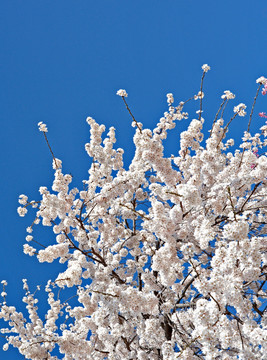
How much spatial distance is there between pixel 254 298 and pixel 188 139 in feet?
10.4

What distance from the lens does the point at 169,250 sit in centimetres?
452

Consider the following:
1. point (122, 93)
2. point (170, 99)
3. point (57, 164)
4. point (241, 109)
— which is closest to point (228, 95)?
point (241, 109)

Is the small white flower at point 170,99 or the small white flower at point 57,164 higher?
the small white flower at point 170,99

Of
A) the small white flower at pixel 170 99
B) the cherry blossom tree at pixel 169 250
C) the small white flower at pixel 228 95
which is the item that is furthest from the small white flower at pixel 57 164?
the small white flower at pixel 228 95

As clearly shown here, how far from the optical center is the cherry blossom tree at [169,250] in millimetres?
3715

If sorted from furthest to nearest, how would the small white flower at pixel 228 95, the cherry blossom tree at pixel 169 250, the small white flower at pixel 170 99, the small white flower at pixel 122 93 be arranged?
the small white flower at pixel 170 99, the small white flower at pixel 228 95, the small white flower at pixel 122 93, the cherry blossom tree at pixel 169 250

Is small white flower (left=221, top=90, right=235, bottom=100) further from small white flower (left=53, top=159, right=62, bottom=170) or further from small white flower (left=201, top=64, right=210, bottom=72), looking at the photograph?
small white flower (left=53, top=159, right=62, bottom=170)

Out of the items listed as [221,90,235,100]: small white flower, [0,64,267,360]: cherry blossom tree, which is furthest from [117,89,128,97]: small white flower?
[221,90,235,100]: small white flower

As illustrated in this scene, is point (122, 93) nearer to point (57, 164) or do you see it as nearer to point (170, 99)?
point (57, 164)

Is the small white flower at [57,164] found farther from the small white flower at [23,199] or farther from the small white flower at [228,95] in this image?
the small white flower at [228,95]

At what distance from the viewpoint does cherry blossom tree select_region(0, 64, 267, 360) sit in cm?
371

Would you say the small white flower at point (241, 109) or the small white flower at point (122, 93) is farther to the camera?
the small white flower at point (241, 109)

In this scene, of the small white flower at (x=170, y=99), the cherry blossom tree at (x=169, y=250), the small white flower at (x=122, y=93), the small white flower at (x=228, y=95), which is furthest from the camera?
the small white flower at (x=170, y=99)

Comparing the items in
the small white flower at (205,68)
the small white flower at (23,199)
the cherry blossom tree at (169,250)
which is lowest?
the cherry blossom tree at (169,250)
